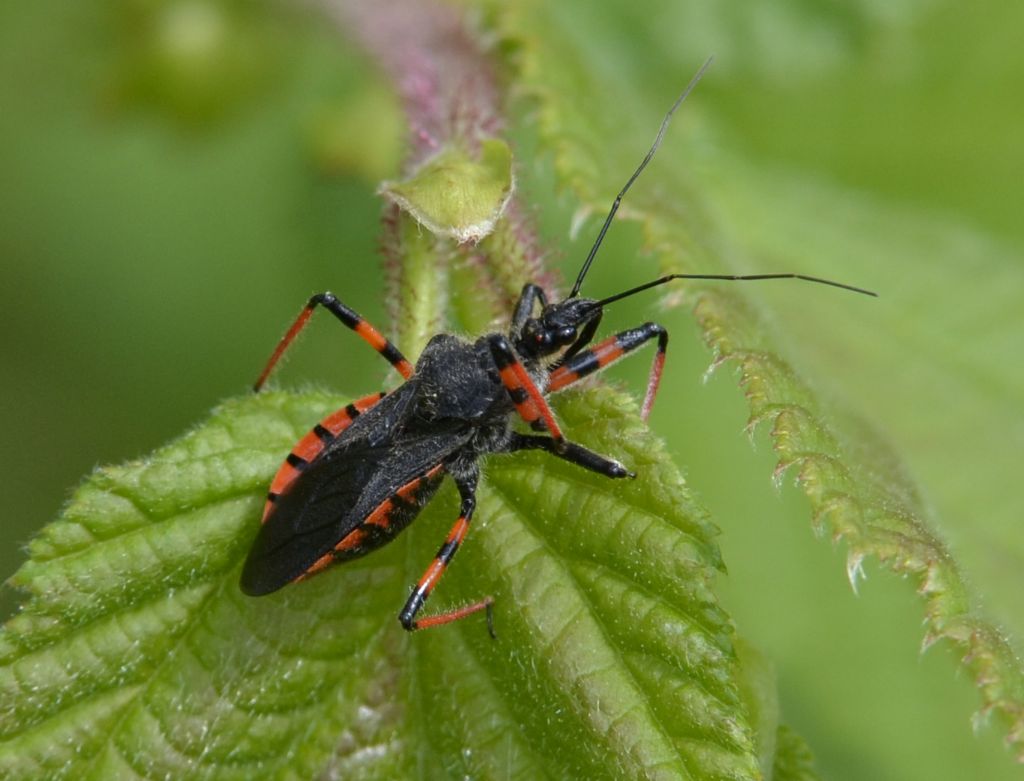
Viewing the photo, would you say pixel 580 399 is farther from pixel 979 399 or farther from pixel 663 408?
pixel 663 408

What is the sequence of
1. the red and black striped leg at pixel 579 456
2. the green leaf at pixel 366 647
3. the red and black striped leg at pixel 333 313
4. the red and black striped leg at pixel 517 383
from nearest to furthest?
the green leaf at pixel 366 647 → the red and black striped leg at pixel 579 456 → the red and black striped leg at pixel 517 383 → the red and black striped leg at pixel 333 313

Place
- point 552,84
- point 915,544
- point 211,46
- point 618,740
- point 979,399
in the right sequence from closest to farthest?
point 618,740
point 915,544
point 552,84
point 979,399
point 211,46

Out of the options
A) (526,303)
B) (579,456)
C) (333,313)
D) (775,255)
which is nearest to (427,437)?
(526,303)

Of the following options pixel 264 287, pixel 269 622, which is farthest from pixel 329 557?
pixel 264 287

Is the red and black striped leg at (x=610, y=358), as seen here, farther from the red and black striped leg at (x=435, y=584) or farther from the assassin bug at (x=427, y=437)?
the red and black striped leg at (x=435, y=584)

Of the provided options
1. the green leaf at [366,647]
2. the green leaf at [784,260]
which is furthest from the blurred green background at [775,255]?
the green leaf at [366,647]

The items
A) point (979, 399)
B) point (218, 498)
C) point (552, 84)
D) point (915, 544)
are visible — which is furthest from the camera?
point (979, 399)

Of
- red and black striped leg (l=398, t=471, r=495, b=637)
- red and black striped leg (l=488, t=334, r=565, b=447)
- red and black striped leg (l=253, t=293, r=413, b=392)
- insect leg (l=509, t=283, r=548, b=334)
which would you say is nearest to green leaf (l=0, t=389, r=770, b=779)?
red and black striped leg (l=398, t=471, r=495, b=637)

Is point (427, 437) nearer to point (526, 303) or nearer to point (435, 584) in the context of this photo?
point (526, 303)
